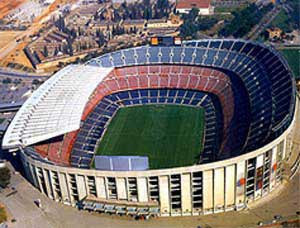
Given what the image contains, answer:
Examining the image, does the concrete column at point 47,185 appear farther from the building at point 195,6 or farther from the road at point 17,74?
the building at point 195,6

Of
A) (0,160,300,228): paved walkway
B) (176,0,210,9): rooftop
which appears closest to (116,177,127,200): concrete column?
(0,160,300,228): paved walkway

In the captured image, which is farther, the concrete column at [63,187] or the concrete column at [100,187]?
the concrete column at [63,187]

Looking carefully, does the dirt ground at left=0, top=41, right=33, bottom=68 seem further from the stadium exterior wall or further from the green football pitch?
the stadium exterior wall

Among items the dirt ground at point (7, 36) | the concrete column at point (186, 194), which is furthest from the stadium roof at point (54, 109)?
the dirt ground at point (7, 36)

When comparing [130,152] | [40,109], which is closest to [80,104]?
[40,109]

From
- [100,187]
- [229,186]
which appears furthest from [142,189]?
[229,186]
